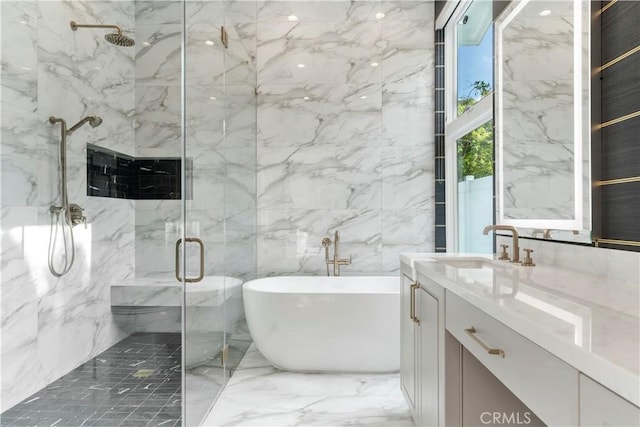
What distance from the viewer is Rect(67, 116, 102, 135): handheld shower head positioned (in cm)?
205

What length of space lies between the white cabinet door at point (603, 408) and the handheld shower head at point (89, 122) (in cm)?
227

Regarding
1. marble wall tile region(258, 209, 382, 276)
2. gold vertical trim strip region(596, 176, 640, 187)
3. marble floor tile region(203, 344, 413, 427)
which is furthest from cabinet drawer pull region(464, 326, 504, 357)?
marble wall tile region(258, 209, 382, 276)

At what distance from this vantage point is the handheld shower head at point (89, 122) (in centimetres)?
205

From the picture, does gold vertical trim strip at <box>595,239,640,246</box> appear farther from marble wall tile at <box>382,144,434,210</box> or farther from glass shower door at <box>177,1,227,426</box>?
marble wall tile at <box>382,144,434,210</box>

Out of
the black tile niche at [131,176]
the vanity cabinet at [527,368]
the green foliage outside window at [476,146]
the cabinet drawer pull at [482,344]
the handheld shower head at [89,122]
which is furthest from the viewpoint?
the green foliage outside window at [476,146]

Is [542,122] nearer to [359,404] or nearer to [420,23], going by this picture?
[359,404]

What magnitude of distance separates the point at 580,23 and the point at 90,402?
2722 millimetres

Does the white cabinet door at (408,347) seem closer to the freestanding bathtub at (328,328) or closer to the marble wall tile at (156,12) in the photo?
the freestanding bathtub at (328,328)

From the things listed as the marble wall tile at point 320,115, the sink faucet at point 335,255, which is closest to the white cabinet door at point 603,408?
the sink faucet at point 335,255

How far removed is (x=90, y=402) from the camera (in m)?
1.98

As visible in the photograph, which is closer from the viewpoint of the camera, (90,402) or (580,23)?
(580,23)

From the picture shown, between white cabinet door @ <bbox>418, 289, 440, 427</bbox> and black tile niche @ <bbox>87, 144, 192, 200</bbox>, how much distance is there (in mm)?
1341

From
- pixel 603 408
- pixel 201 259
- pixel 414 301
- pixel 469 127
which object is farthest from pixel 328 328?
pixel 603 408

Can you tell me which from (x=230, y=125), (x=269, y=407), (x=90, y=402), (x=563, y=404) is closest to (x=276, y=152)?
(x=230, y=125)
